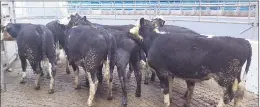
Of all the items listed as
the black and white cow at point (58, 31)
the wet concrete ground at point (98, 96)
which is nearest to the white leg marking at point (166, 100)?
the wet concrete ground at point (98, 96)

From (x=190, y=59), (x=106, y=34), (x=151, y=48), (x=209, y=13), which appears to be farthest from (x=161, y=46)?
(x=209, y=13)

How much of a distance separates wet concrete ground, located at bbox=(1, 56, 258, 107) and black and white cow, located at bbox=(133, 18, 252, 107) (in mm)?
494

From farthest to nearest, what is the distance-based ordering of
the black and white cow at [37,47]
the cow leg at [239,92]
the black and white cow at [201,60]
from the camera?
the black and white cow at [37,47] → the cow leg at [239,92] → the black and white cow at [201,60]

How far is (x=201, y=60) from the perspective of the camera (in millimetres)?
4145

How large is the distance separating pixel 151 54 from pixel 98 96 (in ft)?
4.15

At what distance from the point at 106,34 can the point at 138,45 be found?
559mm

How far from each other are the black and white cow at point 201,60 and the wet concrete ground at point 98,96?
1.62 ft

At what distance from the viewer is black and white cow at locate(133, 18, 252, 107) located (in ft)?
13.2

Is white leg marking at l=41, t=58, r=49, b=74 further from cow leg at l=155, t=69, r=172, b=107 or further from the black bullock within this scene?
cow leg at l=155, t=69, r=172, b=107

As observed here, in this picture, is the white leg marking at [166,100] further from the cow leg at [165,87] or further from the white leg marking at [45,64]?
the white leg marking at [45,64]

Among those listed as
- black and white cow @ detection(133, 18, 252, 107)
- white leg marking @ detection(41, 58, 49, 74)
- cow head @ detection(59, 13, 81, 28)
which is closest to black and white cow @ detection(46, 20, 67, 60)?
cow head @ detection(59, 13, 81, 28)

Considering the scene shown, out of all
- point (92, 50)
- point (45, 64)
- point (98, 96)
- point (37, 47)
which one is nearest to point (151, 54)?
point (92, 50)

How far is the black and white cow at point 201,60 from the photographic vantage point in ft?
13.2

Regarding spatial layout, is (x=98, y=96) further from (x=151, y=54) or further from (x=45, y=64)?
(x=45, y=64)
